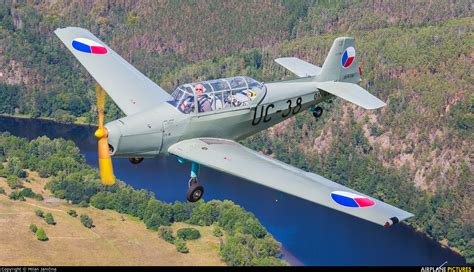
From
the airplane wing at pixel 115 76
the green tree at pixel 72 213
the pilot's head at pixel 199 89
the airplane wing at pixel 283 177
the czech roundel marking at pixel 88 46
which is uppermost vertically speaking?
the pilot's head at pixel 199 89

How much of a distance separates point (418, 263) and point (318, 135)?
5049cm

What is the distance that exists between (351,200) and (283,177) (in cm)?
355

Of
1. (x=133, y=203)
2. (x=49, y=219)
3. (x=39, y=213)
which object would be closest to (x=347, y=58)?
Result: (x=49, y=219)

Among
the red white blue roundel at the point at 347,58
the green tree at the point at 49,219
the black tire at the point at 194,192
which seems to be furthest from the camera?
the green tree at the point at 49,219

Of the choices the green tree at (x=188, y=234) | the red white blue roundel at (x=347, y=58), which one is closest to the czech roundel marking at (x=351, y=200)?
the red white blue roundel at (x=347, y=58)

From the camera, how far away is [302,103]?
43.4 m

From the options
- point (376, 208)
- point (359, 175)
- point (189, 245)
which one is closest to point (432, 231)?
point (359, 175)

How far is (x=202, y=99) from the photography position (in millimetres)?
37938

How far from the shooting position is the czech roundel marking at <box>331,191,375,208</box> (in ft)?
105

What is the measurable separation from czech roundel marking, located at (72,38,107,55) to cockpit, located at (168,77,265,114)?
899 centimetres

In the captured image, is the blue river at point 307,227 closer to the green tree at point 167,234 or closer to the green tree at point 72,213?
the green tree at point 167,234

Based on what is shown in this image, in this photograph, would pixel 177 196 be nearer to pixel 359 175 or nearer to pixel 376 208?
pixel 359 175

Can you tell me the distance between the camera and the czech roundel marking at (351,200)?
105 ft

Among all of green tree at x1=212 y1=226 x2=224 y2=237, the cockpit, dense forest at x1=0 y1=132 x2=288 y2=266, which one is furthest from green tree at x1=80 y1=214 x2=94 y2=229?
the cockpit
